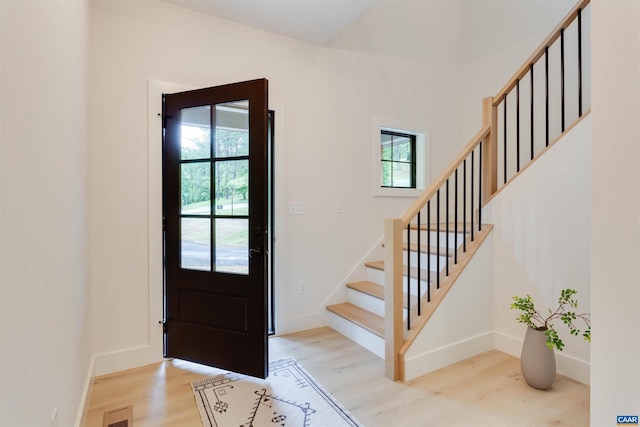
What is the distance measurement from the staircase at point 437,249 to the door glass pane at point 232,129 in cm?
116

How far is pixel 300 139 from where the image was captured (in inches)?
119

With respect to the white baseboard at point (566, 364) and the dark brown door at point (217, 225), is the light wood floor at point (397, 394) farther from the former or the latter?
the dark brown door at point (217, 225)

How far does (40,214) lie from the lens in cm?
109

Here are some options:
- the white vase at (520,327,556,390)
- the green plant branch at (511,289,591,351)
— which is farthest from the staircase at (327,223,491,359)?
the white vase at (520,327,556,390)

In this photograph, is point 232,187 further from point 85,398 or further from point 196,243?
point 85,398

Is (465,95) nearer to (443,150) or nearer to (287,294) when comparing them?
(443,150)

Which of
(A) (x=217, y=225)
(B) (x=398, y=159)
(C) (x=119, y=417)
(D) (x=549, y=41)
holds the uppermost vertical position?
(D) (x=549, y=41)

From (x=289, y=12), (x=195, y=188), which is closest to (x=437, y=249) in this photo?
(x=195, y=188)

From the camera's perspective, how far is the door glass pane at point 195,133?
2.33 m

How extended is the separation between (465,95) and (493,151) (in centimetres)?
192

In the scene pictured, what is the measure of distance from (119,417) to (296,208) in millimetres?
1932

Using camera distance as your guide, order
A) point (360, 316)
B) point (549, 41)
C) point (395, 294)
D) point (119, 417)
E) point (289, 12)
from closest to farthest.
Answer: point (119, 417), point (395, 294), point (549, 41), point (289, 12), point (360, 316)

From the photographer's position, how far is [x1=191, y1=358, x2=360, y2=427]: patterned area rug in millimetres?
1730

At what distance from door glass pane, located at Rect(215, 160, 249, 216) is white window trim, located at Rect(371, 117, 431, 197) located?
1.70m
